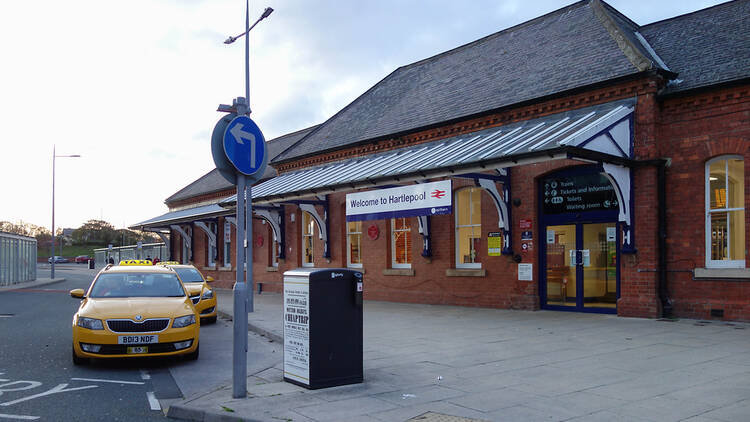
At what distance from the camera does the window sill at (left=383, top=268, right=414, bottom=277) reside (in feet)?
61.6

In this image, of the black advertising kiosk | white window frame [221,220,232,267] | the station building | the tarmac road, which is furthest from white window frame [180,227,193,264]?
the black advertising kiosk

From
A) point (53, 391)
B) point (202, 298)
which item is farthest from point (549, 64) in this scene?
point (53, 391)

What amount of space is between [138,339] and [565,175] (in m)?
10.3

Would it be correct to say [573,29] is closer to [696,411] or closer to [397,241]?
[397,241]

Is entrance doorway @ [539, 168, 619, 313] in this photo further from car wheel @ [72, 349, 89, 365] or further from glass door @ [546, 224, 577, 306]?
car wheel @ [72, 349, 89, 365]

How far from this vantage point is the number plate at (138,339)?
863 centimetres

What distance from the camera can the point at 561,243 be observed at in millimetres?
14867

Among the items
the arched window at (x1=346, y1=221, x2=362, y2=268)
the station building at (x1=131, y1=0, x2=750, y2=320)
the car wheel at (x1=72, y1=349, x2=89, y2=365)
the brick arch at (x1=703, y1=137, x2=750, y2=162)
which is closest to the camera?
the car wheel at (x1=72, y1=349, x2=89, y2=365)

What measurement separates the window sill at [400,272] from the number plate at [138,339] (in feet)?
35.4

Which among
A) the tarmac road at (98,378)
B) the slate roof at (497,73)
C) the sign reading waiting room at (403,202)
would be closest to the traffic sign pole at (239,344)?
the tarmac road at (98,378)

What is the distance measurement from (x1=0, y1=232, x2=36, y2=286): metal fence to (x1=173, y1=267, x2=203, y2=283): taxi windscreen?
24.0m

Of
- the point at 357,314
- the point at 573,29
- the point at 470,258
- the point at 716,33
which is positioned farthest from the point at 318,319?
the point at 573,29

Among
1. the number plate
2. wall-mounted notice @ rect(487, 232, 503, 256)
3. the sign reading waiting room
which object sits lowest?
the number plate

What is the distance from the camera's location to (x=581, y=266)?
14398 mm
